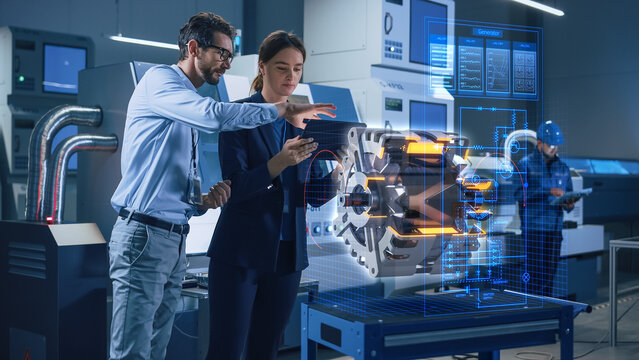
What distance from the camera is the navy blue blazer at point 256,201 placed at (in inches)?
64.8

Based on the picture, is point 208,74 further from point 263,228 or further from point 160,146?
point 263,228

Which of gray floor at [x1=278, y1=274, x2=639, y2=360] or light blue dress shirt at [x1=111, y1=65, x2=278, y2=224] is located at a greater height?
light blue dress shirt at [x1=111, y1=65, x2=278, y2=224]

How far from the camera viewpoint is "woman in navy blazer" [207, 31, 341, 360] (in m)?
1.64

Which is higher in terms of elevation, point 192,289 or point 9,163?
point 9,163

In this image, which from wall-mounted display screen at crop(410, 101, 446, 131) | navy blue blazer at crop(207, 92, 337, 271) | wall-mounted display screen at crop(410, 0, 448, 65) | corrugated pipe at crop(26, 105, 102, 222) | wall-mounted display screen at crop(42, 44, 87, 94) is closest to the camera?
navy blue blazer at crop(207, 92, 337, 271)

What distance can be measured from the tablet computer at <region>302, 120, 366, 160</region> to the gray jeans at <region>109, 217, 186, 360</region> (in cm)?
55

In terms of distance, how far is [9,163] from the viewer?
4.63 m

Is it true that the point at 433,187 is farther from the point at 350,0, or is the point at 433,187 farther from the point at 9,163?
the point at 9,163

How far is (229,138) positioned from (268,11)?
7.64 meters

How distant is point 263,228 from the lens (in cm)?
167

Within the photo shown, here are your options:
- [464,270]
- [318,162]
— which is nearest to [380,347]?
[464,270]

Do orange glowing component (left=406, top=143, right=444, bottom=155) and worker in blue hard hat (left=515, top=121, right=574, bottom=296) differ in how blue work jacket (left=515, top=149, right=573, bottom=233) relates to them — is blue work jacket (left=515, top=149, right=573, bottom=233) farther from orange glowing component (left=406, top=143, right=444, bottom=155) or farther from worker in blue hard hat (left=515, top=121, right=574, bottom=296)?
orange glowing component (left=406, top=143, right=444, bottom=155)

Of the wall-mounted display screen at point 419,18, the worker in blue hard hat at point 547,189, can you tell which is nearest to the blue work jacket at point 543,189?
the worker in blue hard hat at point 547,189

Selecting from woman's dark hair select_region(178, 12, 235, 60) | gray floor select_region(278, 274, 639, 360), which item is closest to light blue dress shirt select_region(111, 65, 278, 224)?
woman's dark hair select_region(178, 12, 235, 60)
